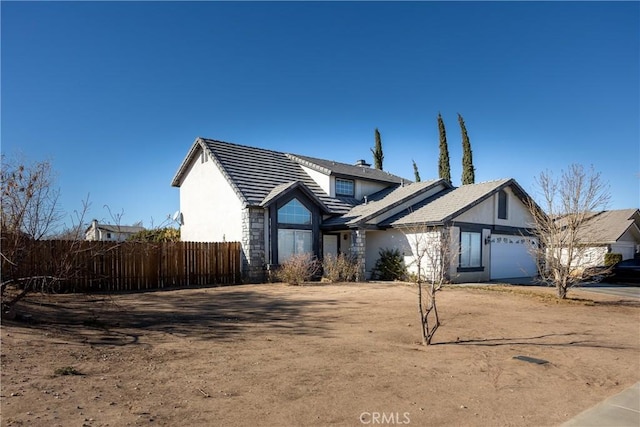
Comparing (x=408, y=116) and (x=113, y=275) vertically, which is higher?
(x=408, y=116)

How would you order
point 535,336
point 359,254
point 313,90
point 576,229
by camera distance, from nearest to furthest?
point 535,336 → point 576,229 → point 313,90 → point 359,254

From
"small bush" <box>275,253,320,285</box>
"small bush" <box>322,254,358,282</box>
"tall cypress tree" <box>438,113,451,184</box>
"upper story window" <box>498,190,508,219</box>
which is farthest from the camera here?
"tall cypress tree" <box>438,113,451,184</box>

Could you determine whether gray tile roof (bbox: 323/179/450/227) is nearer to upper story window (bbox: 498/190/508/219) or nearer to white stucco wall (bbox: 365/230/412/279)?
white stucco wall (bbox: 365/230/412/279)

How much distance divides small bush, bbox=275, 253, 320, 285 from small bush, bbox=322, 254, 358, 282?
2.09ft

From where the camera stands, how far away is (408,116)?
2273 cm

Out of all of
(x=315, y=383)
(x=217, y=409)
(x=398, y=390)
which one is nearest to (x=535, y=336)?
(x=398, y=390)

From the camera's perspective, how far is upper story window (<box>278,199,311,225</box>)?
21.3m

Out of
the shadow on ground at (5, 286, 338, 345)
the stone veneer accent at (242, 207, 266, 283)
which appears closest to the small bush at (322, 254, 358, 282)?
the stone veneer accent at (242, 207, 266, 283)

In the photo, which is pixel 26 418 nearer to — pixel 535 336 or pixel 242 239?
pixel 535 336

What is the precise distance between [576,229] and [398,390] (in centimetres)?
1258

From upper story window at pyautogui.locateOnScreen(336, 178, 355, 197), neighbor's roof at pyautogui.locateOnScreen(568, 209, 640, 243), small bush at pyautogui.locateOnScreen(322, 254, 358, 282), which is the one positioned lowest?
small bush at pyautogui.locateOnScreen(322, 254, 358, 282)

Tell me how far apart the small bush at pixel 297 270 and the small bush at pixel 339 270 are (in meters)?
0.64

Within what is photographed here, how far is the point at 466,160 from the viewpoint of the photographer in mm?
43125

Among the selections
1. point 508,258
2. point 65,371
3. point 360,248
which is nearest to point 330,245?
point 360,248
